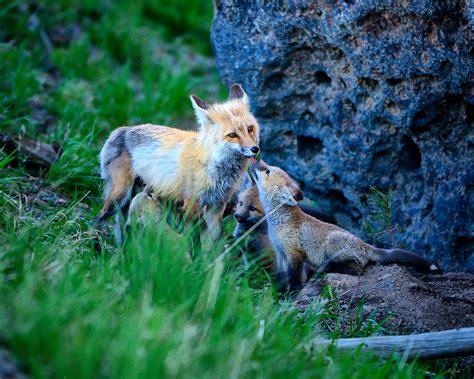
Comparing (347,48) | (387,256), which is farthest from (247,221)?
(347,48)

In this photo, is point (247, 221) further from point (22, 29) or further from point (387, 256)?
point (22, 29)

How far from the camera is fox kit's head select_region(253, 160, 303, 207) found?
6.98m

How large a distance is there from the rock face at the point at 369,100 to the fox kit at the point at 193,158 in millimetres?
742

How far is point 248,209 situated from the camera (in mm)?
7285

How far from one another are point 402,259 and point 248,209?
157 cm

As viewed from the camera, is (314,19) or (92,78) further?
(92,78)

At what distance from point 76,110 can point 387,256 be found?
5197 mm

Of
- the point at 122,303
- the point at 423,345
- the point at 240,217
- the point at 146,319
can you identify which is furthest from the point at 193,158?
the point at 146,319

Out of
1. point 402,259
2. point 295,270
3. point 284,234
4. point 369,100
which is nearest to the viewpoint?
point 402,259

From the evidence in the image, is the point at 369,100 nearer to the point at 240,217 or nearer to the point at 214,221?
the point at 240,217

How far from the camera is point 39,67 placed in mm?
11961

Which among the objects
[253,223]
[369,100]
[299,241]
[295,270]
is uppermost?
[369,100]

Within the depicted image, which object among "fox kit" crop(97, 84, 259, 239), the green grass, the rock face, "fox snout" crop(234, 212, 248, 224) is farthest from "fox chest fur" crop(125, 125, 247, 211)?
the rock face

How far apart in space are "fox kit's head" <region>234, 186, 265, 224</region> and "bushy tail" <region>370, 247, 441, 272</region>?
123 centimetres
